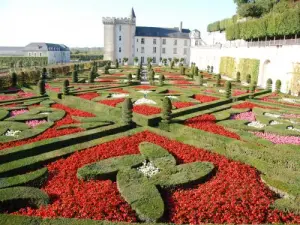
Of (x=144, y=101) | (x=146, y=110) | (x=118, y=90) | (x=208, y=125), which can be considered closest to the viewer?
(x=208, y=125)

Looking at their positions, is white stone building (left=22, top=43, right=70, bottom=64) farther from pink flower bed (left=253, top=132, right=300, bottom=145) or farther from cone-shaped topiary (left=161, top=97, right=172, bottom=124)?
pink flower bed (left=253, top=132, right=300, bottom=145)

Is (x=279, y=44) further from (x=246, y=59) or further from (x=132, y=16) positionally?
(x=132, y=16)

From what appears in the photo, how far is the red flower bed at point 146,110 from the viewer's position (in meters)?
18.0

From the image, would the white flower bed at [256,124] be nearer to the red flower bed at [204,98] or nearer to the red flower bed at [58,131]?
the red flower bed at [204,98]

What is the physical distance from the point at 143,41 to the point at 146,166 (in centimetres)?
7613

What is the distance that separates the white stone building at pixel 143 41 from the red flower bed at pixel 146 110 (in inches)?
2454

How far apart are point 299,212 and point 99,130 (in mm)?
9130

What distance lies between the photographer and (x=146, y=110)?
18547mm

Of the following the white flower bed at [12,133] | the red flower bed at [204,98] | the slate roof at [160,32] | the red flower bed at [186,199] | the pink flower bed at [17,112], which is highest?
the slate roof at [160,32]

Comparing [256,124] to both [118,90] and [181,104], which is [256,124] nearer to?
[181,104]

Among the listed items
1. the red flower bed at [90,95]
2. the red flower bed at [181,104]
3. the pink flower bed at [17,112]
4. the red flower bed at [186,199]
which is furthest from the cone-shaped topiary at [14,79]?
the red flower bed at [186,199]

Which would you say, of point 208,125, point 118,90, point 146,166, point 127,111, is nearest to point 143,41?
point 118,90

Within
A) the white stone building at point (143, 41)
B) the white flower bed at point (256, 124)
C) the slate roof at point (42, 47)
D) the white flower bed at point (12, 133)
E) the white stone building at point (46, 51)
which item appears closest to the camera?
the white flower bed at point (12, 133)

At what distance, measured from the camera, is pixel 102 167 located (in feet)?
33.5
